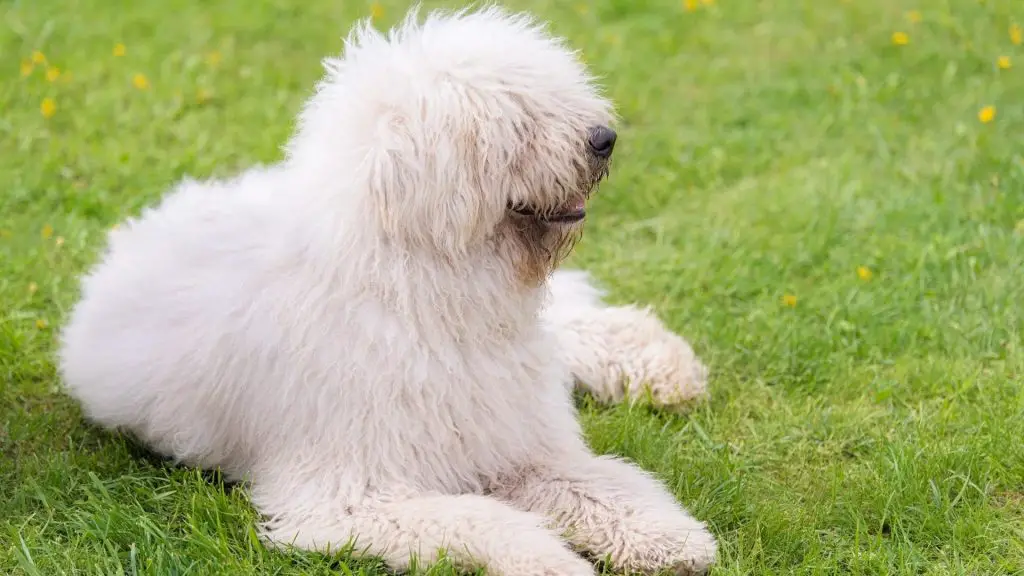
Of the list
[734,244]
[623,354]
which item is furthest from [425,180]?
[734,244]

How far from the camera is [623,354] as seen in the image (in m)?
4.68

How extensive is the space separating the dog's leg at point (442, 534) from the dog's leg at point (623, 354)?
1166 mm

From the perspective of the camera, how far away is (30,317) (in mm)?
5098

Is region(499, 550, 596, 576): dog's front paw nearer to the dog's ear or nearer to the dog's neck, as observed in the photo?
the dog's neck

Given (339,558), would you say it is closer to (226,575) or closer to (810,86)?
(226,575)

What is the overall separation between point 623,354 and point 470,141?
160 cm

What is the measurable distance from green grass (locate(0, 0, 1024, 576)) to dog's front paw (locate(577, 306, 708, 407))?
90 mm

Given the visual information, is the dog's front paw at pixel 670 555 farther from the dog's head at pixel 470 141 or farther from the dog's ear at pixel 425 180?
the dog's ear at pixel 425 180

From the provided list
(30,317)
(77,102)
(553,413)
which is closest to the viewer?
(553,413)

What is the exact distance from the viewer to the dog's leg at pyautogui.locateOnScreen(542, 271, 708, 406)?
4613 mm

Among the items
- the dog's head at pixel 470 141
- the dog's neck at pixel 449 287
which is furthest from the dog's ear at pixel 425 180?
the dog's neck at pixel 449 287

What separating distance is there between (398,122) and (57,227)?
3101 millimetres

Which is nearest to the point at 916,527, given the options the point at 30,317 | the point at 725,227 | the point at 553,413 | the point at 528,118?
the point at 553,413

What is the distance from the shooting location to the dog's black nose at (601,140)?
11.1ft
